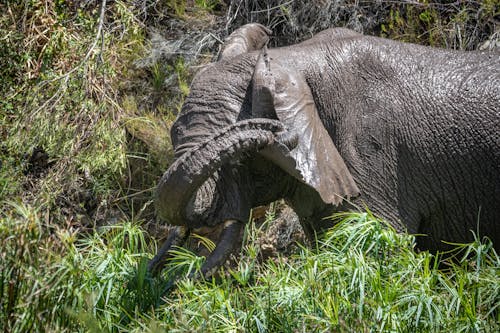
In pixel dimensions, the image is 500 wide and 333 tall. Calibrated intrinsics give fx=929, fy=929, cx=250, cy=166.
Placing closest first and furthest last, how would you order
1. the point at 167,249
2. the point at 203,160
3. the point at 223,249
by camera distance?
the point at 203,160, the point at 223,249, the point at 167,249

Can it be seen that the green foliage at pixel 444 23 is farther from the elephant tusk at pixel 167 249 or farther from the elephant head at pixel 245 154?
the elephant tusk at pixel 167 249

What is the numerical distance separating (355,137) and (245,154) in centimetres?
67

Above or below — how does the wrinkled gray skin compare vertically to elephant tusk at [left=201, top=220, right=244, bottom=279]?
above

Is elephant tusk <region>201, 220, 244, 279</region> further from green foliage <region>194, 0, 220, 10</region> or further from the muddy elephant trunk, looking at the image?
green foliage <region>194, 0, 220, 10</region>

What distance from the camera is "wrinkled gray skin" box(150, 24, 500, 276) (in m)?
5.22

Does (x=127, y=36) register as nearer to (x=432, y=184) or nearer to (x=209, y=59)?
(x=209, y=59)

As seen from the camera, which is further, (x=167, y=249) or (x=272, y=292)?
(x=167, y=249)

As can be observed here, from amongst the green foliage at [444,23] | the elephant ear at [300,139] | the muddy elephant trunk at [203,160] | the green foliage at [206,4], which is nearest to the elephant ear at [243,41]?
the elephant ear at [300,139]

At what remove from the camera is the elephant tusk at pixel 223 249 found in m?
5.08

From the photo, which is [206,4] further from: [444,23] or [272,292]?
[272,292]

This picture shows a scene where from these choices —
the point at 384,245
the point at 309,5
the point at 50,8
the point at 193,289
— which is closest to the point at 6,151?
the point at 50,8

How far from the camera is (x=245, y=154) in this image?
5.21 meters

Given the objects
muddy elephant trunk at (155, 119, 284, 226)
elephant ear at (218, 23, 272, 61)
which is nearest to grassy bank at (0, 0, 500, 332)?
muddy elephant trunk at (155, 119, 284, 226)

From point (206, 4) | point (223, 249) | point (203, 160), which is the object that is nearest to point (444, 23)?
point (206, 4)
